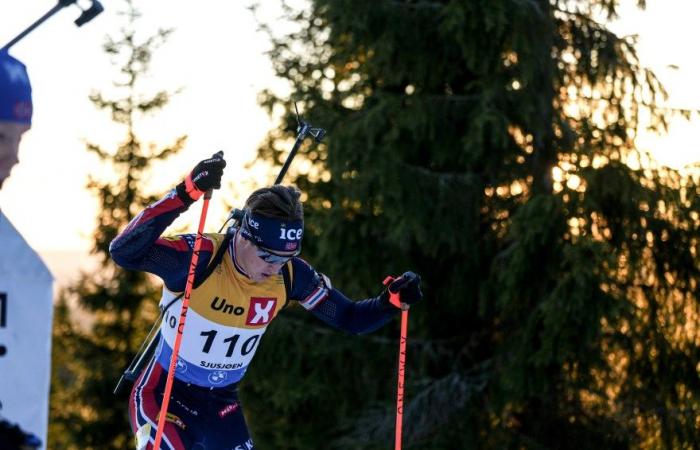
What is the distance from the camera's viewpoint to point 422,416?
12.0 meters

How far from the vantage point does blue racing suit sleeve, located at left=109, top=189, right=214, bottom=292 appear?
16.6 ft

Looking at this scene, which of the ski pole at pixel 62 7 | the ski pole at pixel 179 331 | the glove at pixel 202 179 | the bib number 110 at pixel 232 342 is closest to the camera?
the ski pole at pixel 62 7

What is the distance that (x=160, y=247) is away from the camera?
17.3 ft

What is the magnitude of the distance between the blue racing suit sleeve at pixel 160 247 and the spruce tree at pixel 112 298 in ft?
39.7

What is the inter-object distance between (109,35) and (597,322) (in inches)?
347

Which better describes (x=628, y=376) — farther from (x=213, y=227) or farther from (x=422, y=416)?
(x=213, y=227)

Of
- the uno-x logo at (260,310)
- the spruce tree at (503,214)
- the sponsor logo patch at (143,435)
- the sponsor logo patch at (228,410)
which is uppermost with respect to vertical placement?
the spruce tree at (503,214)

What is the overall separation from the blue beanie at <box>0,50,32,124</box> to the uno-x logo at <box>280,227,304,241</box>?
2.30 m

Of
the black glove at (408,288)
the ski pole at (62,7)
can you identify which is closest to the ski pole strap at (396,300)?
the black glove at (408,288)

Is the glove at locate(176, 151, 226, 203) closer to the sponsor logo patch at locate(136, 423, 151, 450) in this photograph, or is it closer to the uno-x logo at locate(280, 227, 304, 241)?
the uno-x logo at locate(280, 227, 304, 241)

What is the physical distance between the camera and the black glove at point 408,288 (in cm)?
587

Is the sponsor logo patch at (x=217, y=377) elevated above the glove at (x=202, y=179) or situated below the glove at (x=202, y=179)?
below

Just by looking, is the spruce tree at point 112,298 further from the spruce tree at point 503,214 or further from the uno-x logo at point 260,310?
the uno-x logo at point 260,310

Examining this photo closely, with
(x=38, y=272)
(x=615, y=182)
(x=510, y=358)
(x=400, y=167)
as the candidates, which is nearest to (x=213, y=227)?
(x=400, y=167)
